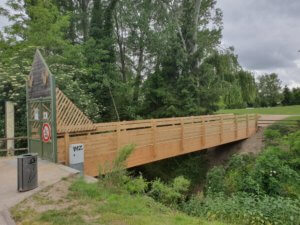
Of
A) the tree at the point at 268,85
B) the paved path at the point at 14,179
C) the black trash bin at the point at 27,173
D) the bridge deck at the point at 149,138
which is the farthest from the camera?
the tree at the point at 268,85

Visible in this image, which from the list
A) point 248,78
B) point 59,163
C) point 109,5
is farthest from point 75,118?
point 248,78

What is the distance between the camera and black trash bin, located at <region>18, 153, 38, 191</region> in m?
5.07

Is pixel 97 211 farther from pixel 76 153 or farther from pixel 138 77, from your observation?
pixel 138 77

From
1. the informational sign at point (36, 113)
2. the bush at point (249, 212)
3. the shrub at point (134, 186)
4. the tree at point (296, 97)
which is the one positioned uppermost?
the tree at point (296, 97)

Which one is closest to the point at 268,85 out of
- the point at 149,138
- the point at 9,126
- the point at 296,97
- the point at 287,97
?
the point at 287,97

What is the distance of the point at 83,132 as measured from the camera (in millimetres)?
7371

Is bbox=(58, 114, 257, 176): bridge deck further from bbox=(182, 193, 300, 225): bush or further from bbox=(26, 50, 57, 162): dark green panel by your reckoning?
bbox=(182, 193, 300, 225): bush

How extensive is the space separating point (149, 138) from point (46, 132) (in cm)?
354

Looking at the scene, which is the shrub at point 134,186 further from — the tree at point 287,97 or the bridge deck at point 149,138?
the tree at point 287,97

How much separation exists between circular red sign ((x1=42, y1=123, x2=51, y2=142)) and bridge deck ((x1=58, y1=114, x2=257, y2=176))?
0.27 meters

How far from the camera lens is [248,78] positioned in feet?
61.1

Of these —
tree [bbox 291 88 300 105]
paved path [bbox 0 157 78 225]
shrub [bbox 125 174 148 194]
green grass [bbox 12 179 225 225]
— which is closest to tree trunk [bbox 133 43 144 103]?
paved path [bbox 0 157 78 225]

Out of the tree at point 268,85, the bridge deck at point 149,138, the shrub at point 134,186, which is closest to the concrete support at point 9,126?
the bridge deck at point 149,138

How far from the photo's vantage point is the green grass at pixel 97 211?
12.2 ft
